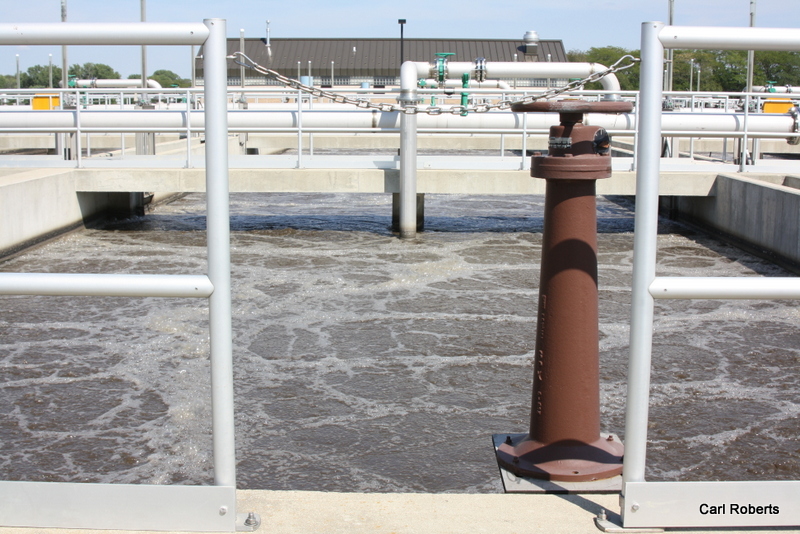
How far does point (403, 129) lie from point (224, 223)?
823 cm

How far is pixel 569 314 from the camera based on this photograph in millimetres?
2865

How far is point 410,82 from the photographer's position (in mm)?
10195

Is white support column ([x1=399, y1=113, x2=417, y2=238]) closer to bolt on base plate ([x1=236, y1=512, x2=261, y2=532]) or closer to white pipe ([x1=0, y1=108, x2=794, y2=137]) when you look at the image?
white pipe ([x1=0, y1=108, x2=794, y2=137])

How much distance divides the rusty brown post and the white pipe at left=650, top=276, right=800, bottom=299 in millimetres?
673

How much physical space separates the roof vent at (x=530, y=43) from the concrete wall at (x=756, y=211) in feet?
20.6

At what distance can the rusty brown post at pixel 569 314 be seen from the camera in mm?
2797

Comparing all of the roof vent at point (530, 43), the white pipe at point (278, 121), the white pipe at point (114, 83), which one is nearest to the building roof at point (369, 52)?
the white pipe at point (114, 83)

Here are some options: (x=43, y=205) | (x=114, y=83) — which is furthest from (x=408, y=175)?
(x=114, y=83)

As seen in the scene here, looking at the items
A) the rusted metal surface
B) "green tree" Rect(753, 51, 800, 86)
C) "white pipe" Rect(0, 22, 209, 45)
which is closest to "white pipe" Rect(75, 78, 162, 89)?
the rusted metal surface

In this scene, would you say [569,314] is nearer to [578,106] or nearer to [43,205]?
[578,106]

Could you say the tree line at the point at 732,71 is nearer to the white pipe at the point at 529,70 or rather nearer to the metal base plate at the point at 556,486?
the white pipe at the point at 529,70

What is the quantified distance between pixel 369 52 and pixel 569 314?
7029cm

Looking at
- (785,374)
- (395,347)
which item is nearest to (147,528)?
(395,347)

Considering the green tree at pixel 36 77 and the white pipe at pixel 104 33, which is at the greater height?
the green tree at pixel 36 77
